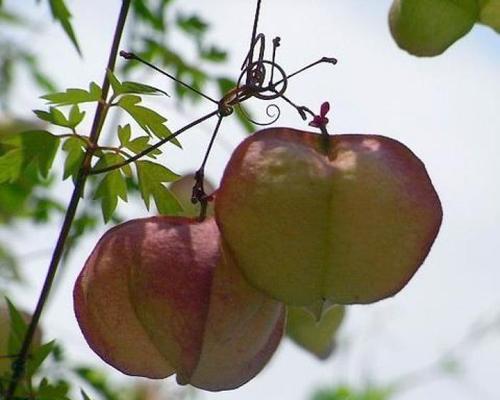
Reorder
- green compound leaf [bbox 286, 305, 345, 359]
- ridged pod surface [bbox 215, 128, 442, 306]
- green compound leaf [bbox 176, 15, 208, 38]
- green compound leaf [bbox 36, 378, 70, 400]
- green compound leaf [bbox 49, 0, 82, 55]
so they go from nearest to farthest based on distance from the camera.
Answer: ridged pod surface [bbox 215, 128, 442, 306], green compound leaf [bbox 36, 378, 70, 400], green compound leaf [bbox 49, 0, 82, 55], green compound leaf [bbox 286, 305, 345, 359], green compound leaf [bbox 176, 15, 208, 38]

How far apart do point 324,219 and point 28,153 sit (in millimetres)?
444

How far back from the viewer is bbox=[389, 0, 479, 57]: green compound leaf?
1795 mm

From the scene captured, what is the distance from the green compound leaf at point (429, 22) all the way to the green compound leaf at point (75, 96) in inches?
13.9

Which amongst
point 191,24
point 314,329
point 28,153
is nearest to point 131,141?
point 28,153

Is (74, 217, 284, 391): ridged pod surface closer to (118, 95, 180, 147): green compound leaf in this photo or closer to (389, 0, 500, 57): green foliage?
(118, 95, 180, 147): green compound leaf

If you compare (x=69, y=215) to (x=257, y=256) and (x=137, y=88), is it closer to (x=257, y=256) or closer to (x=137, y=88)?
(x=137, y=88)

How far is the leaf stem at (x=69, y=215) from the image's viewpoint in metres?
1.76

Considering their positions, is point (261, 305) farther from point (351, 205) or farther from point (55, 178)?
point (55, 178)

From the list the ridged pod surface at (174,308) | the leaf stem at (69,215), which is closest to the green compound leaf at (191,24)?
the leaf stem at (69,215)

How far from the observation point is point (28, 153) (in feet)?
5.94

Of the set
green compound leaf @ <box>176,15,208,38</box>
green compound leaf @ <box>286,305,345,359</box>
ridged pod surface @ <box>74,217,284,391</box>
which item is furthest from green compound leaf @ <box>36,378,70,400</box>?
green compound leaf @ <box>176,15,208,38</box>

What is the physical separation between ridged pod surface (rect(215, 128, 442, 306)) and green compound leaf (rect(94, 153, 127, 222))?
0.93 ft

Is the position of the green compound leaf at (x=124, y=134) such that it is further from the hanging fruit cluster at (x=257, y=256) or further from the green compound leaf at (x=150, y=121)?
the hanging fruit cluster at (x=257, y=256)

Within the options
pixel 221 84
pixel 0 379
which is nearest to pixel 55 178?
pixel 221 84
